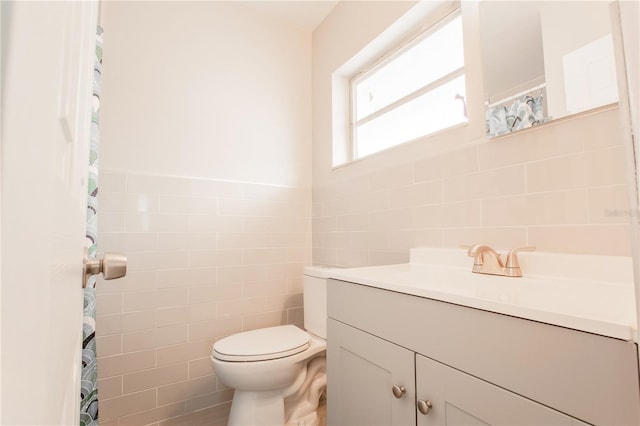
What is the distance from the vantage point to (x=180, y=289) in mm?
1644

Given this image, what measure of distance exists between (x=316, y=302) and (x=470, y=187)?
3.16 feet

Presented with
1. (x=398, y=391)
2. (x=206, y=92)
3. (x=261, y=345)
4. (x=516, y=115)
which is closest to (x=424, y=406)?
(x=398, y=391)

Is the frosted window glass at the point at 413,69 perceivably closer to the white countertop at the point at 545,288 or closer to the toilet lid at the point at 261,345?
the white countertop at the point at 545,288

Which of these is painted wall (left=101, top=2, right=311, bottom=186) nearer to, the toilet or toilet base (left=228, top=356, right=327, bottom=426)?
the toilet

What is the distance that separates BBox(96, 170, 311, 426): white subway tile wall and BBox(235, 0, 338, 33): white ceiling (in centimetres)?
114

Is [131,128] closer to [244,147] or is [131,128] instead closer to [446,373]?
[244,147]

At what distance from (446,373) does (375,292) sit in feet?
0.91

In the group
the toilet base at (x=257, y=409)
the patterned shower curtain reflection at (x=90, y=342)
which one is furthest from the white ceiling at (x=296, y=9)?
the toilet base at (x=257, y=409)

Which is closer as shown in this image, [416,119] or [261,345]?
[261,345]

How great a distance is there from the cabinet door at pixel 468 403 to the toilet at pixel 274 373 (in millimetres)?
492

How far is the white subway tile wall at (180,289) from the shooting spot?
149 cm

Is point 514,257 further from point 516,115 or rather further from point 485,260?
point 516,115

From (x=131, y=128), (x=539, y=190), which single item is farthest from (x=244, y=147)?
(x=539, y=190)

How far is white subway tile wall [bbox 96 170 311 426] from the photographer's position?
1.49 meters
